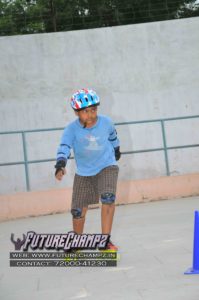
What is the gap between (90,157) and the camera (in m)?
5.70

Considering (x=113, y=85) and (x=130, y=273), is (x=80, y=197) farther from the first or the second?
(x=113, y=85)

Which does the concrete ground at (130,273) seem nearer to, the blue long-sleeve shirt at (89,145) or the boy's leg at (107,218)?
the boy's leg at (107,218)

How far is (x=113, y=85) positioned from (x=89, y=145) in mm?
8923

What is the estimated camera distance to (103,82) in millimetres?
14422

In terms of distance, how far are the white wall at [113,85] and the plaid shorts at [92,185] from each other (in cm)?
830

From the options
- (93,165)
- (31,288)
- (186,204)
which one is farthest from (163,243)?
(186,204)

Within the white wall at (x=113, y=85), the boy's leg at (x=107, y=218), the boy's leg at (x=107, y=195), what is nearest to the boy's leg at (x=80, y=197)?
the boy's leg at (x=107, y=195)

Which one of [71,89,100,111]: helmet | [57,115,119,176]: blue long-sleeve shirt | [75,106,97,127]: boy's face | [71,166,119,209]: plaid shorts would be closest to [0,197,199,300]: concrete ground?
A: [71,166,119,209]: plaid shorts

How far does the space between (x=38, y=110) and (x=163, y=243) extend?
8331 mm

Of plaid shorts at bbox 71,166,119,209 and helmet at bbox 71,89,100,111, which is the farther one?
plaid shorts at bbox 71,166,119,209

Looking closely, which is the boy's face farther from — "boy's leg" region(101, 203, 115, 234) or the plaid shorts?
"boy's leg" region(101, 203, 115, 234)

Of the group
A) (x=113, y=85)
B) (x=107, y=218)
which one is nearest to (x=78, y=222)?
(x=107, y=218)

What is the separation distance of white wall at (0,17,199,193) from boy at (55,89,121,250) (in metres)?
8.32

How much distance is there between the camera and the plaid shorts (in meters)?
5.68
